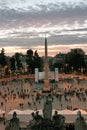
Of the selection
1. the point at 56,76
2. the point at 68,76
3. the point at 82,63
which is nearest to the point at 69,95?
the point at 56,76

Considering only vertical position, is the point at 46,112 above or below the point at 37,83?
above

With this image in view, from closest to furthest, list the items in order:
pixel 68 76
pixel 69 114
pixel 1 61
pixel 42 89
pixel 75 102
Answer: pixel 69 114 < pixel 75 102 < pixel 42 89 < pixel 68 76 < pixel 1 61

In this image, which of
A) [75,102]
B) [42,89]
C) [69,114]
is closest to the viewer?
[69,114]

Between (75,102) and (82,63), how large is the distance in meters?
62.2

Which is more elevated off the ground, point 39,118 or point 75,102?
point 39,118

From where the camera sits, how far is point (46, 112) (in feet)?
56.3

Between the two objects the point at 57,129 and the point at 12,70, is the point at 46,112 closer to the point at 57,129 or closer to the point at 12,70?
the point at 57,129

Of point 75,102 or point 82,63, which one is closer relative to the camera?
point 75,102

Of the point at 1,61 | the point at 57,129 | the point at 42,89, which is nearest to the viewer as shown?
the point at 57,129

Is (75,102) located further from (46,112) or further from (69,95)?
(46,112)

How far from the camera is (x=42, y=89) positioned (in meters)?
60.0

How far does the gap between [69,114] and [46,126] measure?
967 centimetres

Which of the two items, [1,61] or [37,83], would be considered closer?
[37,83]

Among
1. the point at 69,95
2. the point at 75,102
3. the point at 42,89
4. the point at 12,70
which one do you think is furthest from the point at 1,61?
the point at 75,102
